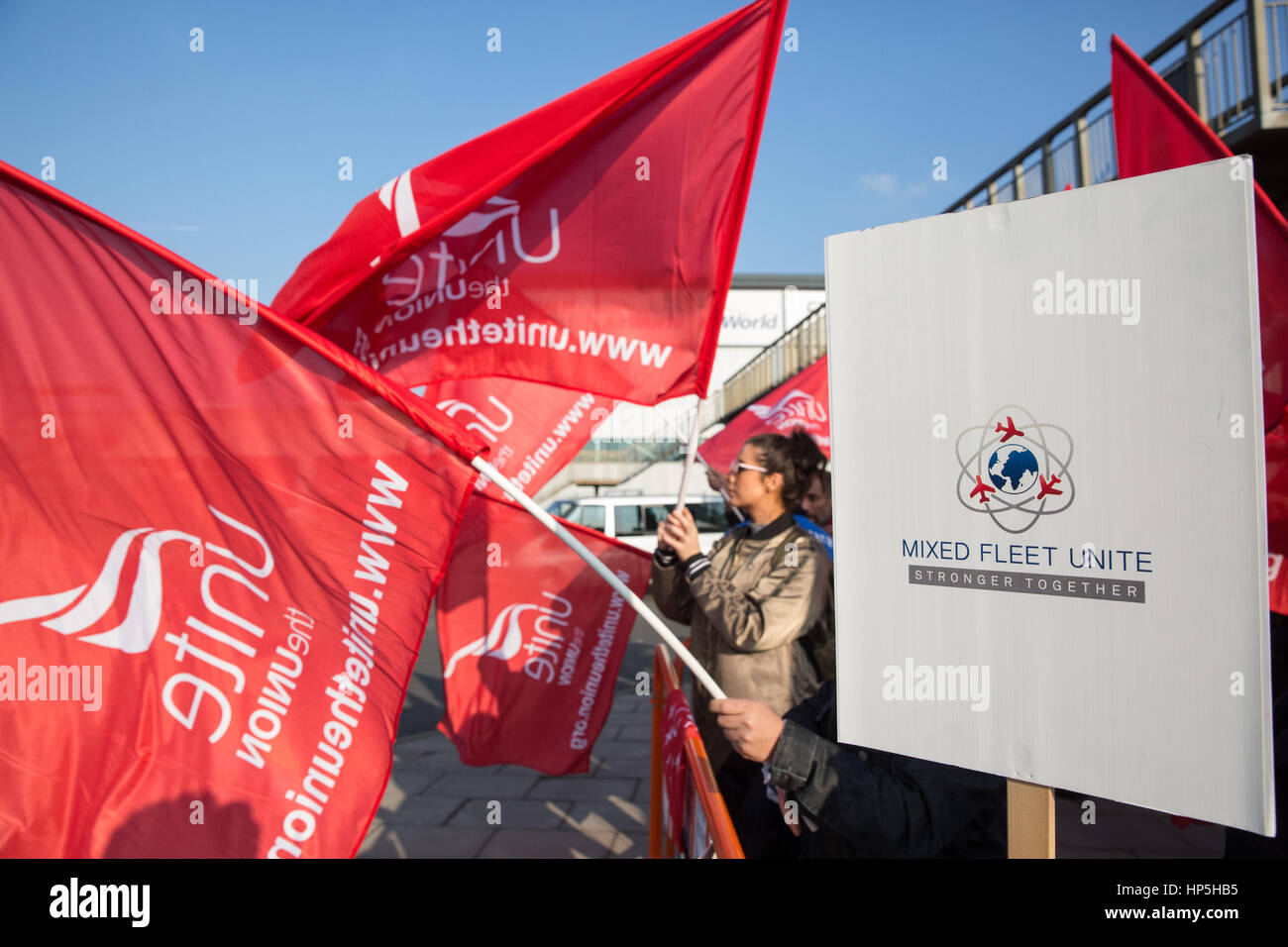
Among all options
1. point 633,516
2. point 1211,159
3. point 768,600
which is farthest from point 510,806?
point 633,516

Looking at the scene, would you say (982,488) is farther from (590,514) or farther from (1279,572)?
(590,514)

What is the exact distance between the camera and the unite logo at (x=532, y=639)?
4.39 metres

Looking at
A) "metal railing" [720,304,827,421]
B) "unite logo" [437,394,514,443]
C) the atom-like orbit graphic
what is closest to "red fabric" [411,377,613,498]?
"unite logo" [437,394,514,443]

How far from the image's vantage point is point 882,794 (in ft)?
5.43

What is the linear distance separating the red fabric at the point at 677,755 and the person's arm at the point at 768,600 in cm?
27

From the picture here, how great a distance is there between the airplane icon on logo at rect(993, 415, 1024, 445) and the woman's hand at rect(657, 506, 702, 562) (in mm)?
1590

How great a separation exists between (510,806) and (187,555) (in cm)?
334

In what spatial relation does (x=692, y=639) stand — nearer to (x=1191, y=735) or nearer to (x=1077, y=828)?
(x=1191, y=735)

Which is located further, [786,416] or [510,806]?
[786,416]

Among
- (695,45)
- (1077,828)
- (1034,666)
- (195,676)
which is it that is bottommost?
(1077,828)

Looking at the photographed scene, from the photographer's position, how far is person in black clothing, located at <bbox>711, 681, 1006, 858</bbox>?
1642mm
